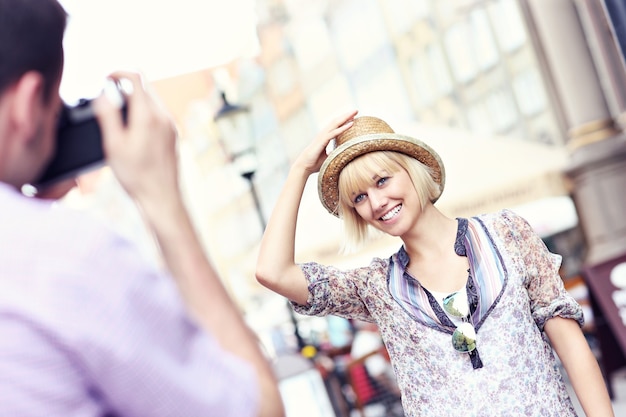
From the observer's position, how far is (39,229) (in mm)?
782

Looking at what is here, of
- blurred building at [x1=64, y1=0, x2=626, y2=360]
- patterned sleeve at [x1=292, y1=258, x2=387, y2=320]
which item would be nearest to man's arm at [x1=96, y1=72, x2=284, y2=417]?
patterned sleeve at [x1=292, y1=258, x2=387, y2=320]

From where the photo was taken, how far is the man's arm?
0.81 meters

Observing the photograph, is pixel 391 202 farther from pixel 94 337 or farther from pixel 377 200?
pixel 94 337

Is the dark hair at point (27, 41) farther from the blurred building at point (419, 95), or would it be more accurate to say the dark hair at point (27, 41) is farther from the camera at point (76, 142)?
the blurred building at point (419, 95)

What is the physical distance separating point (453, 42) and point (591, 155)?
12.2 m

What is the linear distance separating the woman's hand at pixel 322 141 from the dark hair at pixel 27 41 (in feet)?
4.89

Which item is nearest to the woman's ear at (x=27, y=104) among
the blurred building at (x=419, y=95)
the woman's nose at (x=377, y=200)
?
the woman's nose at (x=377, y=200)

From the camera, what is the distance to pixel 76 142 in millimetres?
881

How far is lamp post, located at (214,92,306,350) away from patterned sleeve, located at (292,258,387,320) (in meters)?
5.39

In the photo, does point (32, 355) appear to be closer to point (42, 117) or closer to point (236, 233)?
point (42, 117)

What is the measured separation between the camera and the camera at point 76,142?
88 cm

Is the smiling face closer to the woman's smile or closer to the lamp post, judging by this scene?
the woman's smile

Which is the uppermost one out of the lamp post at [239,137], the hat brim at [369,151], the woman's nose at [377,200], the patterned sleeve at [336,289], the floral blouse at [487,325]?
the lamp post at [239,137]

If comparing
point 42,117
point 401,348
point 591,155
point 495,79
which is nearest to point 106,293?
point 42,117
